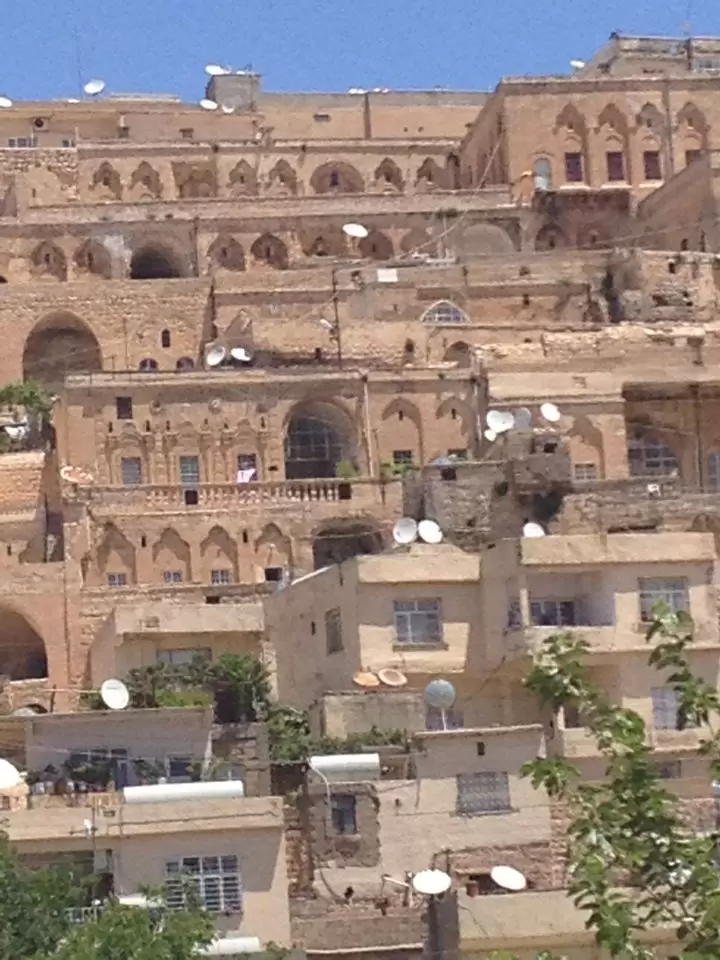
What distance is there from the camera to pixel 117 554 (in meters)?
49.3

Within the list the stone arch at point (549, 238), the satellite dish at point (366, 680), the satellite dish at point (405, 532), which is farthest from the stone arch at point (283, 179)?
the satellite dish at point (366, 680)

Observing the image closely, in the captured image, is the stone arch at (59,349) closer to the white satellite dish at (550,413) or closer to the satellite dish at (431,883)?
the white satellite dish at (550,413)

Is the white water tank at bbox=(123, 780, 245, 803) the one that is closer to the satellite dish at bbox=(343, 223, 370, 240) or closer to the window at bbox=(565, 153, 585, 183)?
the satellite dish at bbox=(343, 223, 370, 240)

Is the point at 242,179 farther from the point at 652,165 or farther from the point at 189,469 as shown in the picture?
the point at 189,469

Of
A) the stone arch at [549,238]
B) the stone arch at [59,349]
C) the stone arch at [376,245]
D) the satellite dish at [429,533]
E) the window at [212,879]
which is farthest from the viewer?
the stone arch at [376,245]

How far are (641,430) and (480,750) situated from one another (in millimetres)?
15893

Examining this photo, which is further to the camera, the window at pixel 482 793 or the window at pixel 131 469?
the window at pixel 131 469

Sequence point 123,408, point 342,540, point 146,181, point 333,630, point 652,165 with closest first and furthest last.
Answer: point 333,630 < point 342,540 < point 123,408 < point 652,165 < point 146,181

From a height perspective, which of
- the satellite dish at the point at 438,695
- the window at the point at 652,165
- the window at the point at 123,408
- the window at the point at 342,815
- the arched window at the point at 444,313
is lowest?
the window at the point at 342,815

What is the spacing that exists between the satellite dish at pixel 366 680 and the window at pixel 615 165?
2972 cm

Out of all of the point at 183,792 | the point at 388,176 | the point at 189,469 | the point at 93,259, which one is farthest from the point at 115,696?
the point at 388,176

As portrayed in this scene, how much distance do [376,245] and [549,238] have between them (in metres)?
4.09

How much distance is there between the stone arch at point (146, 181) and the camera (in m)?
70.2

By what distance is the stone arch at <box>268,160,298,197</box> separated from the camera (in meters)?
71.3
